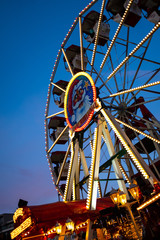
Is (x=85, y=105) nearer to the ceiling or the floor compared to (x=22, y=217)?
nearer to the ceiling

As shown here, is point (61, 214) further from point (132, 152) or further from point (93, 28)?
point (93, 28)

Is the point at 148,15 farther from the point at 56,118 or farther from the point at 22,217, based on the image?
the point at 22,217

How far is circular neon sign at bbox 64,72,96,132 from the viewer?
11.4 m

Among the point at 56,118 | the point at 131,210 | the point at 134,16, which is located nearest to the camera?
the point at 131,210

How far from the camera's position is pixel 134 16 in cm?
1278

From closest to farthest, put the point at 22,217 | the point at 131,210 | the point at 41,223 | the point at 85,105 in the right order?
the point at 131,210, the point at 41,223, the point at 22,217, the point at 85,105

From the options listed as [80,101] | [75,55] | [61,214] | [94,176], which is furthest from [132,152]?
[75,55]

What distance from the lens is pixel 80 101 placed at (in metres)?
12.5

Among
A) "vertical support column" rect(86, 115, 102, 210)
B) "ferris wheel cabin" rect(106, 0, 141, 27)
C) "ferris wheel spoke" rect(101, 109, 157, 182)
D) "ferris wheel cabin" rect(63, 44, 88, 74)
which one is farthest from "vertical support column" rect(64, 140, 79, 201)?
"ferris wheel cabin" rect(106, 0, 141, 27)

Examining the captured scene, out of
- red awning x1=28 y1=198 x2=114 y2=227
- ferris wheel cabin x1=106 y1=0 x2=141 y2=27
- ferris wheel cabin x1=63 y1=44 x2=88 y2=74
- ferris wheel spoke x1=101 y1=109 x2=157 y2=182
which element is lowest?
red awning x1=28 y1=198 x2=114 y2=227

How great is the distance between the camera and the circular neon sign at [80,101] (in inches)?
450

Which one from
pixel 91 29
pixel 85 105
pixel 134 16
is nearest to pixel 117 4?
pixel 134 16

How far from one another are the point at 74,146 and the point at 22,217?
4.52 metres

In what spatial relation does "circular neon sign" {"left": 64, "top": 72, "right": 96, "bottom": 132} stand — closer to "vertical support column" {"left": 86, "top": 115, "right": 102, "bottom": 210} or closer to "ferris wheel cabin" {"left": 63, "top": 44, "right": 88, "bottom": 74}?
"vertical support column" {"left": 86, "top": 115, "right": 102, "bottom": 210}
